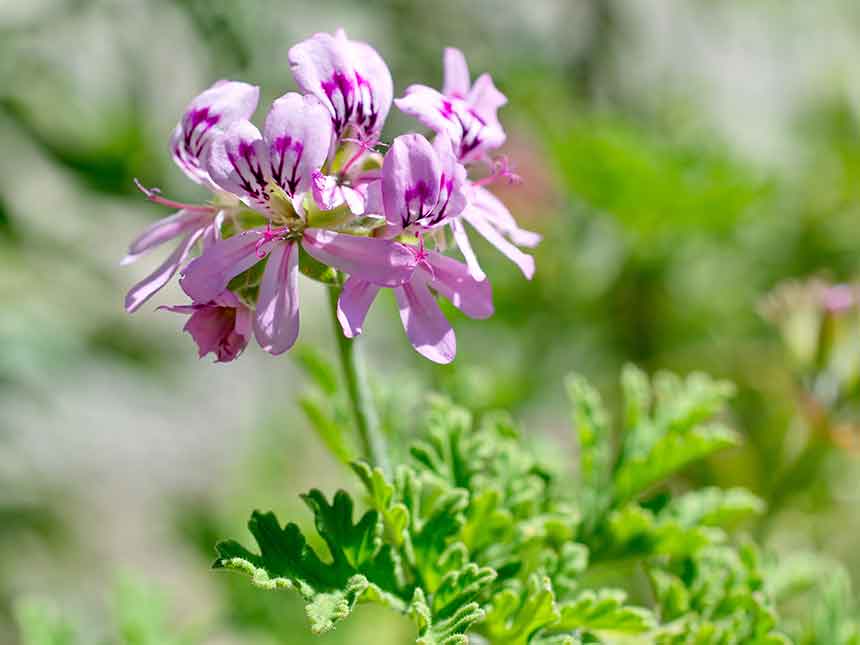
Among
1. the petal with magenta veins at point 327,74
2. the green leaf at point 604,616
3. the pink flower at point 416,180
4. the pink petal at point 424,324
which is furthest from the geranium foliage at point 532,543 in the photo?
the petal with magenta veins at point 327,74

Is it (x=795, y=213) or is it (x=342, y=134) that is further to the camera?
(x=795, y=213)

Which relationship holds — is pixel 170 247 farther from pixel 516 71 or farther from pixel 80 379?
pixel 516 71

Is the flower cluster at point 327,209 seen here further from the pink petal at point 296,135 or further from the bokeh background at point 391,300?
the bokeh background at point 391,300

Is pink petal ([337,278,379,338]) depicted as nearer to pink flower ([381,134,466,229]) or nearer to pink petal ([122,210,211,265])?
pink flower ([381,134,466,229])

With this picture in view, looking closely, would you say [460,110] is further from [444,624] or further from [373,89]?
[444,624]

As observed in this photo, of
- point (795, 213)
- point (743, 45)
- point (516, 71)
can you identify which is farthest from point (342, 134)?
point (743, 45)

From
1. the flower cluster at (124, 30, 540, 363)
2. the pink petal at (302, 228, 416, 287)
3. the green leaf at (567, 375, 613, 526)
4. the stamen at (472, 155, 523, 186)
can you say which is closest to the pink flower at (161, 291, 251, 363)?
the flower cluster at (124, 30, 540, 363)

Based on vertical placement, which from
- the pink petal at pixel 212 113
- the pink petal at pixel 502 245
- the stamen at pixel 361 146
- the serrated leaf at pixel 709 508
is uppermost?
the pink petal at pixel 212 113
